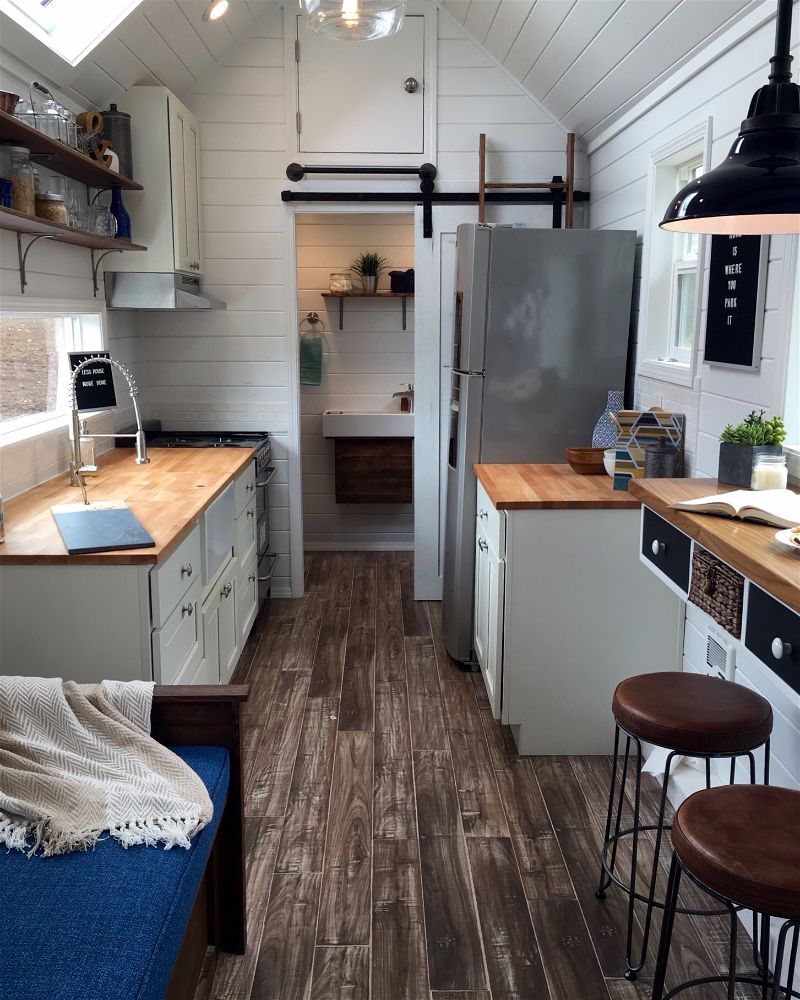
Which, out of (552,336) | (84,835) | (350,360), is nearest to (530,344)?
(552,336)

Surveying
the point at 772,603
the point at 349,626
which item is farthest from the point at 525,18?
the point at 772,603

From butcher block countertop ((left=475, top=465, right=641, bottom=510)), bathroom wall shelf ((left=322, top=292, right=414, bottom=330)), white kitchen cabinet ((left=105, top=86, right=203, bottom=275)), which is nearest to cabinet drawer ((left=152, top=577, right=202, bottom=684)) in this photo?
butcher block countertop ((left=475, top=465, right=641, bottom=510))

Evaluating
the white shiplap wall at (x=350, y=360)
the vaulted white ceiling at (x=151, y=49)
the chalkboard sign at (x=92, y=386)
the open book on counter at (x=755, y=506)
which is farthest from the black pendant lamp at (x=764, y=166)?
the white shiplap wall at (x=350, y=360)

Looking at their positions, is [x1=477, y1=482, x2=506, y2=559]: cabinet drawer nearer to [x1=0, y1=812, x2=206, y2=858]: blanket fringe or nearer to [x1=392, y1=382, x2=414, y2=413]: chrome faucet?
[x1=0, y1=812, x2=206, y2=858]: blanket fringe

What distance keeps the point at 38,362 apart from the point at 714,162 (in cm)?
265

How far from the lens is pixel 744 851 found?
5.03 ft

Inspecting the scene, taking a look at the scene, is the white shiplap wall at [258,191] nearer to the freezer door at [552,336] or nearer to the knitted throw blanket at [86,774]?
the freezer door at [552,336]

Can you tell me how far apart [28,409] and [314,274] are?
291 cm

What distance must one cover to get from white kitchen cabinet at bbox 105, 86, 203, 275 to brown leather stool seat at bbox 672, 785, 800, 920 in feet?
11.5

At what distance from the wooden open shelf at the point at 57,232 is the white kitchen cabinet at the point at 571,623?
179 cm

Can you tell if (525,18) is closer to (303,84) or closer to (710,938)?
(303,84)

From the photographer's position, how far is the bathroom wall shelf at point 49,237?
288 cm

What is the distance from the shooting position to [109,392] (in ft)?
12.9

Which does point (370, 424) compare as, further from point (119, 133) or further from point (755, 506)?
point (755, 506)
